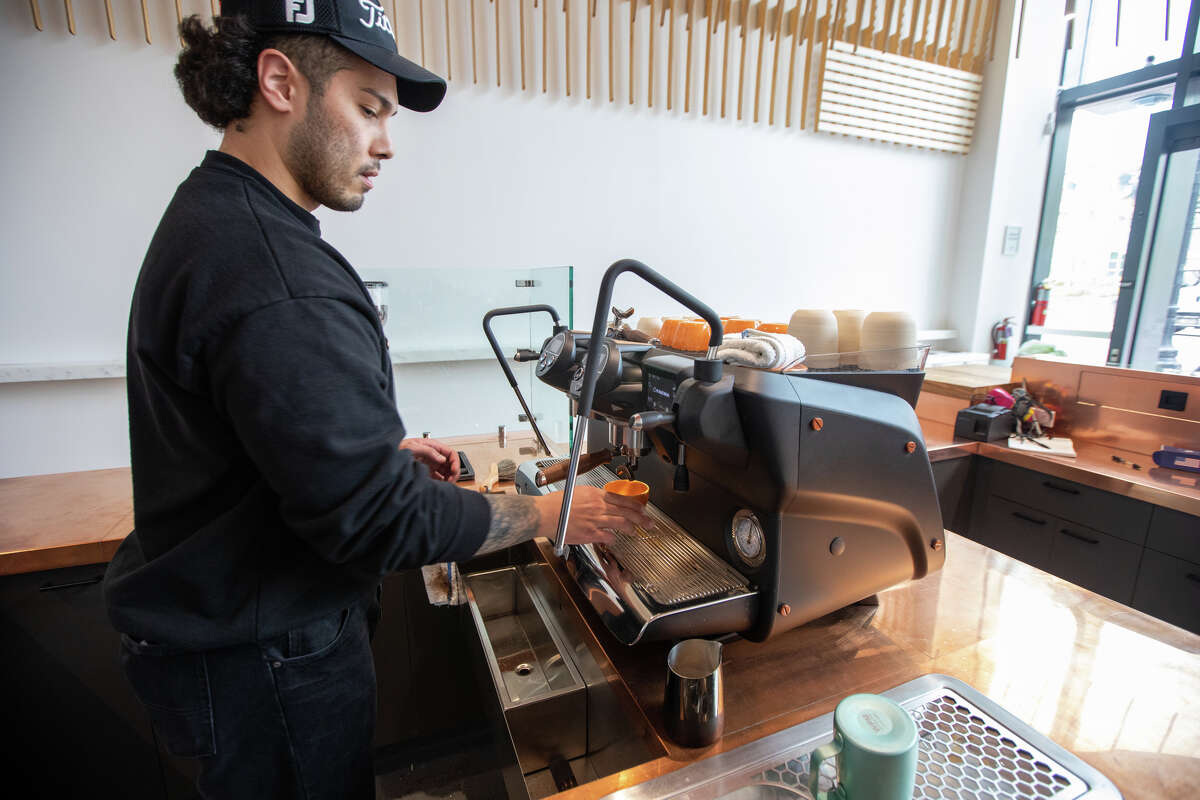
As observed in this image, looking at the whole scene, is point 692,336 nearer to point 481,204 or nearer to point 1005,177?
point 481,204

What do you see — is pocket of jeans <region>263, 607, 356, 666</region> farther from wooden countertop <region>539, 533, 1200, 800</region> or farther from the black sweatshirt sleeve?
wooden countertop <region>539, 533, 1200, 800</region>

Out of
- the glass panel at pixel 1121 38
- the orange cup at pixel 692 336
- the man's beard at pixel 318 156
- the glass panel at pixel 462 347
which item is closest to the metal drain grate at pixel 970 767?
the orange cup at pixel 692 336

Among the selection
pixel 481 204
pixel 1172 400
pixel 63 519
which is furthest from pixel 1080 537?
pixel 63 519

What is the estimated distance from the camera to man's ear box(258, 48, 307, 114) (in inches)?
28.3

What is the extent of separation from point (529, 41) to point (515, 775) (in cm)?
255

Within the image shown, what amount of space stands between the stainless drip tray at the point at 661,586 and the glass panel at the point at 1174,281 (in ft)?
12.0

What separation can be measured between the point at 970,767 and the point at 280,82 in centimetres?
121

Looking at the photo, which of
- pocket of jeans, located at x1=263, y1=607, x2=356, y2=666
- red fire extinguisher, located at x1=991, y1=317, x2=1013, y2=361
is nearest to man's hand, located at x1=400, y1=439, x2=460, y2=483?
pocket of jeans, located at x1=263, y1=607, x2=356, y2=666

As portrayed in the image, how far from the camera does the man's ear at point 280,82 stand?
2.36 ft

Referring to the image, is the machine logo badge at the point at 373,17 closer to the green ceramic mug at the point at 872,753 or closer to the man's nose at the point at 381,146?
the man's nose at the point at 381,146

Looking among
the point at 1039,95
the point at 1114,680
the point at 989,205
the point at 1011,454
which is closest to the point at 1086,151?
the point at 1039,95

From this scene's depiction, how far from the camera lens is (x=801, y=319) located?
1236mm

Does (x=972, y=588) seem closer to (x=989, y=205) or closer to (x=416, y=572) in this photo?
(x=416, y=572)

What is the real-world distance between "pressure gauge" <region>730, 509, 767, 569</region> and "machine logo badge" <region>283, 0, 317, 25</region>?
893 mm
